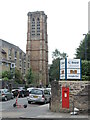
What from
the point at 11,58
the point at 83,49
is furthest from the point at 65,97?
the point at 11,58

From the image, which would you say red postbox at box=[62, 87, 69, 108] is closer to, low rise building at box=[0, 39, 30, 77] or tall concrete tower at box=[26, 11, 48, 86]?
low rise building at box=[0, 39, 30, 77]

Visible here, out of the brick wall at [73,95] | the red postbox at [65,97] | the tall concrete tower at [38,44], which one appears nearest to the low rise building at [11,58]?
the tall concrete tower at [38,44]

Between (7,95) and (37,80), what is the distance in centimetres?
6514

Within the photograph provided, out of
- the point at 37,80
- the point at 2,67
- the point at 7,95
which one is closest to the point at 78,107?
the point at 7,95

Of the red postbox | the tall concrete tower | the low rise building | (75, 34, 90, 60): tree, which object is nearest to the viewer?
the red postbox

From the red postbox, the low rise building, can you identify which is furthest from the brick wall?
the low rise building

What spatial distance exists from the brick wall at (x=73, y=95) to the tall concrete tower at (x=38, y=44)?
261ft

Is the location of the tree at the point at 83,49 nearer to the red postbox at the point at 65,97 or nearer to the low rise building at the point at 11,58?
the low rise building at the point at 11,58

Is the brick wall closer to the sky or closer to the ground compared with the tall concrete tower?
closer to the ground

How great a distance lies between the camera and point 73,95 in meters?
15.5

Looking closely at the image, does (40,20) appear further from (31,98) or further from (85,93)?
(85,93)

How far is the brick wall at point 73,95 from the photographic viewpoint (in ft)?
50.0

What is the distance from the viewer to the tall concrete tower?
101 meters

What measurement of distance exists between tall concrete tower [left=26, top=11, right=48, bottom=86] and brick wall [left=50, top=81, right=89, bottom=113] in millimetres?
79516
